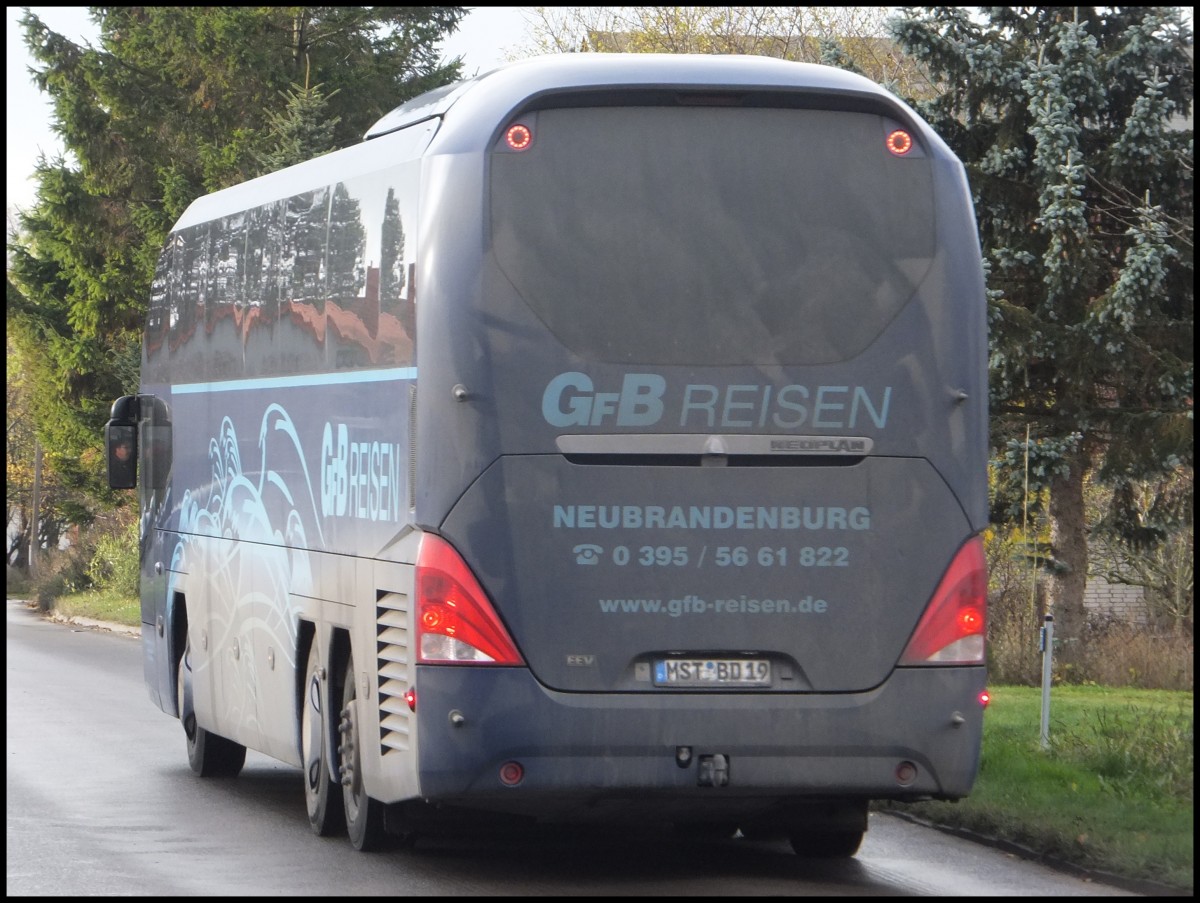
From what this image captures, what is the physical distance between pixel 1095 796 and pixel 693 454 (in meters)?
3.80

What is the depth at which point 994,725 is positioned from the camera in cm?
1561

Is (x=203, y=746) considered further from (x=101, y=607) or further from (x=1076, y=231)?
(x=101, y=607)

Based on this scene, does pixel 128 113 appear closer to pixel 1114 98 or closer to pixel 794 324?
pixel 1114 98

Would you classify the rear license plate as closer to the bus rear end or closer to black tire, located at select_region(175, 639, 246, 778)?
the bus rear end

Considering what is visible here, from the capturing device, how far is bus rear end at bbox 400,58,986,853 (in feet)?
30.5

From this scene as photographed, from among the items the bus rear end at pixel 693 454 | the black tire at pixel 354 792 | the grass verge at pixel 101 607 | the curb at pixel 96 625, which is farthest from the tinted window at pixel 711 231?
the grass verge at pixel 101 607

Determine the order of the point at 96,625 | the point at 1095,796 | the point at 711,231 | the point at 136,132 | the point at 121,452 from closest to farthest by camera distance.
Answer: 1. the point at 711,231
2. the point at 1095,796
3. the point at 121,452
4. the point at 96,625
5. the point at 136,132

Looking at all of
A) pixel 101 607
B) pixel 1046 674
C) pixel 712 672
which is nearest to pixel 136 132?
pixel 101 607

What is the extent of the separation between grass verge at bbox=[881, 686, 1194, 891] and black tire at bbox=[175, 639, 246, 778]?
4.47 metres

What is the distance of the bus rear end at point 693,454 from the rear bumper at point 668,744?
0.04ft

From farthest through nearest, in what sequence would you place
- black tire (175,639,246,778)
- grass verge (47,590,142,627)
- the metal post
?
1. grass verge (47,590,142,627)
2. black tire (175,639,246,778)
3. the metal post

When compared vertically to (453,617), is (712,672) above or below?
below

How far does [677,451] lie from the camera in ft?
30.8

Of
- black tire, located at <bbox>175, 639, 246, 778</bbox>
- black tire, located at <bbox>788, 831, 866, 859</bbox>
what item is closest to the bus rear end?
black tire, located at <bbox>788, 831, 866, 859</bbox>
